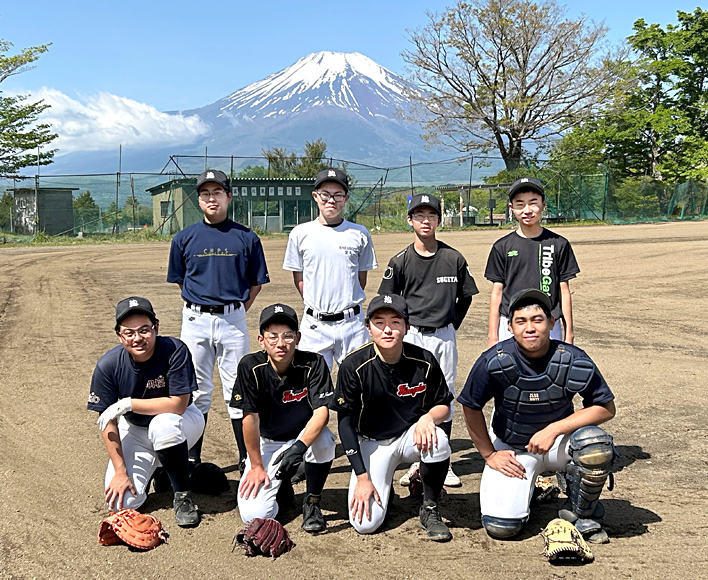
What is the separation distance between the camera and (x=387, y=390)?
395 centimetres

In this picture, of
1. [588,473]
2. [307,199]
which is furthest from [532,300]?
[307,199]

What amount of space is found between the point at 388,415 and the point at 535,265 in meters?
1.50

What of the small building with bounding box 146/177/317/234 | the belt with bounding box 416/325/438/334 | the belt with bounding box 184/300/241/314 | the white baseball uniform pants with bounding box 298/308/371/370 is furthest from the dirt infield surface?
the small building with bounding box 146/177/317/234

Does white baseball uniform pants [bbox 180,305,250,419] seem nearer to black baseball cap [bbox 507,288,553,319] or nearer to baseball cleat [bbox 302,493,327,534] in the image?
baseball cleat [bbox 302,493,327,534]

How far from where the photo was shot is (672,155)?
4225 centimetres

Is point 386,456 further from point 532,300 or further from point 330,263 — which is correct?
point 330,263

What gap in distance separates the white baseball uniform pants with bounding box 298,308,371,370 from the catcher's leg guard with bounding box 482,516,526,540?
155 centimetres

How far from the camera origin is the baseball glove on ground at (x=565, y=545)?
3.31 m

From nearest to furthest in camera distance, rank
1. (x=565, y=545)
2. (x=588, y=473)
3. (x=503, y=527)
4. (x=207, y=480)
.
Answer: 1. (x=565, y=545)
2. (x=588, y=473)
3. (x=503, y=527)
4. (x=207, y=480)

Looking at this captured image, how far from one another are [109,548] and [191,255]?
6.63 feet

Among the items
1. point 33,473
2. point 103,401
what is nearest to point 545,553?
point 103,401

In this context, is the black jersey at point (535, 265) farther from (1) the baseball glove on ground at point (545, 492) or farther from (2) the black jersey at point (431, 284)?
(1) the baseball glove on ground at point (545, 492)

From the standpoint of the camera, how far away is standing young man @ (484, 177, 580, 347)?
452 centimetres

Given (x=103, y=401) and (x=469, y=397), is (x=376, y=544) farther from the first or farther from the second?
(x=103, y=401)
